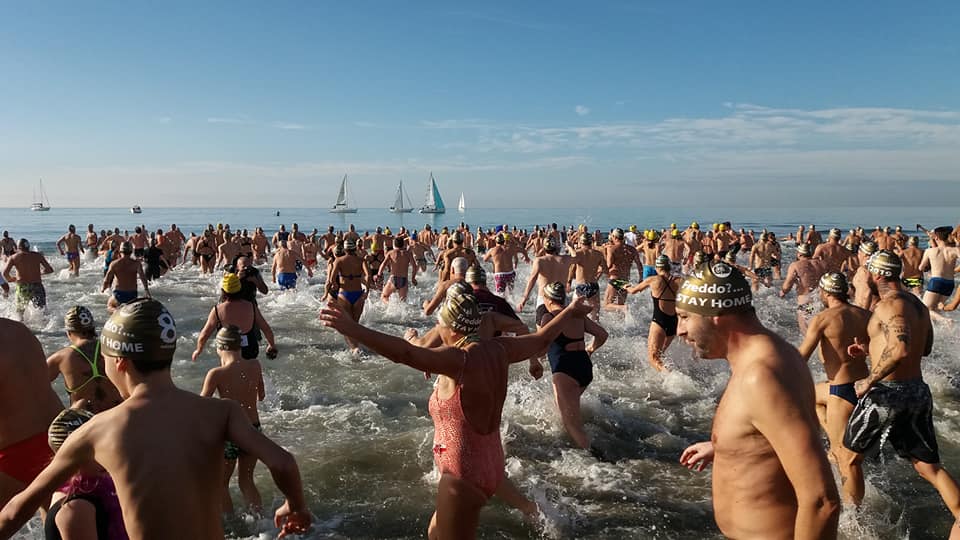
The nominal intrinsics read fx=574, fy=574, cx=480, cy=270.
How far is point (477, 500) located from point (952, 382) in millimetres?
8181

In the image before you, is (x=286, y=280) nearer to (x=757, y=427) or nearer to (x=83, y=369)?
(x=83, y=369)

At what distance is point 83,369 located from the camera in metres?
3.82

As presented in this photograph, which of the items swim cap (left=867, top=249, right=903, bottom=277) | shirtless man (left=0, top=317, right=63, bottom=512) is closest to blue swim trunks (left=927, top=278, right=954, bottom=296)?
swim cap (left=867, top=249, right=903, bottom=277)

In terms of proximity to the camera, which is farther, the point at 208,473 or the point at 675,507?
the point at 675,507

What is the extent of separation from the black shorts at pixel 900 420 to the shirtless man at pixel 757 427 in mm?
2614

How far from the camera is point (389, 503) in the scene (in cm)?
503

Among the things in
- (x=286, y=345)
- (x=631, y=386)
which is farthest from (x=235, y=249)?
(x=631, y=386)

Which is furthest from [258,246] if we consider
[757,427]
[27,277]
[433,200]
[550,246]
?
[433,200]

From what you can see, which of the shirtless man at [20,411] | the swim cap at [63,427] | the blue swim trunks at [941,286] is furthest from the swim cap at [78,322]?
the blue swim trunks at [941,286]

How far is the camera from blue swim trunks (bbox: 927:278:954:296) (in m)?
10.4

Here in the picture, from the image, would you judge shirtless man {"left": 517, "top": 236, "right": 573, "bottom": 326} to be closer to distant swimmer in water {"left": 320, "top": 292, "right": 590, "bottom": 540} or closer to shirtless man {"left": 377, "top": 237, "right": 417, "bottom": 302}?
shirtless man {"left": 377, "top": 237, "right": 417, "bottom": 302}

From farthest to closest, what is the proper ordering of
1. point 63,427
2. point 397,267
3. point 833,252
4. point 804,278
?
point 397,267
point 833,252
point 804,278
point 63,427

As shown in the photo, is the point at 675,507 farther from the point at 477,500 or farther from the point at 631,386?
the point at 631,386

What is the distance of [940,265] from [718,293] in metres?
10.7
